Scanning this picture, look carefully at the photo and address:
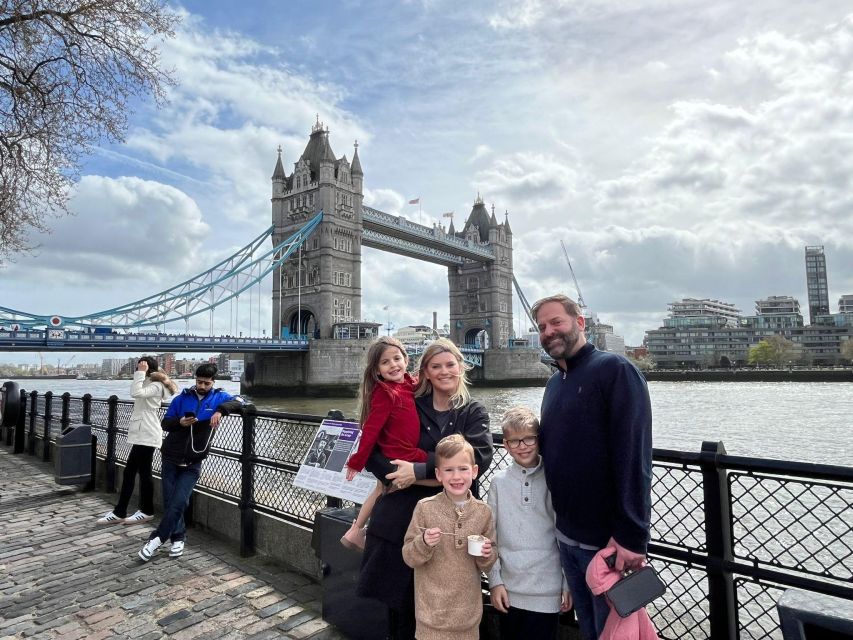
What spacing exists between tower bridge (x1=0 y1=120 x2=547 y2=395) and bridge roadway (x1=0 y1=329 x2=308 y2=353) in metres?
0.07

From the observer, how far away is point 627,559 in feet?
5.89

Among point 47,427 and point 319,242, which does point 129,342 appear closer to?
point 319,242

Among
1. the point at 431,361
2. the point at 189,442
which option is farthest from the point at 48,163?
the point at 431,361

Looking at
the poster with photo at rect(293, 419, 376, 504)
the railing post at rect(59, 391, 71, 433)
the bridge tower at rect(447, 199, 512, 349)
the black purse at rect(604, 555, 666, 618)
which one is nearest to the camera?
the black purse at rect(604, 555, 666, 618)

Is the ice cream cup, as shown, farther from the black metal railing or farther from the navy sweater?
the black metal railing

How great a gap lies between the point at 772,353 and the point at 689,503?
84.4 meters

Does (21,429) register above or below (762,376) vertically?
above

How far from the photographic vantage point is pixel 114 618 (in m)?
3.08

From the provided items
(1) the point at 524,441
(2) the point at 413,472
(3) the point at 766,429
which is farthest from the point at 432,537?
(3) the point at 766,429

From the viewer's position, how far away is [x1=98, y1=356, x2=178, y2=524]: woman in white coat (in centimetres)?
494

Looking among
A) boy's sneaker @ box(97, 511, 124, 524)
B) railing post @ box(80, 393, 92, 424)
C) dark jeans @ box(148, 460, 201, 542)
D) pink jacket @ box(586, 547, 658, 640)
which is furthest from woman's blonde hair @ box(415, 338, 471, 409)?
railing post @ box(80, 393, 92, 424)

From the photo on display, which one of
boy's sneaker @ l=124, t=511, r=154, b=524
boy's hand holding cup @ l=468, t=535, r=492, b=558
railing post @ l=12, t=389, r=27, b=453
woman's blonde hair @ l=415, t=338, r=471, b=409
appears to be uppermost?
woman's blonde hair @ l=415, t=338, r=471, b=409

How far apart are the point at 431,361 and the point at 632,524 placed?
1000 mm

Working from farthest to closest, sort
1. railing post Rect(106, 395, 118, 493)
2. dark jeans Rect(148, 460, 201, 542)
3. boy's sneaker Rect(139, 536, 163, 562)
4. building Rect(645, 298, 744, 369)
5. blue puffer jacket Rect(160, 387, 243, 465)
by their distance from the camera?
building Rect(645, 298, 744, 369), railing post Rect(106, 395, 118, 493), blue puffer jacket Rect(160, 387, 243, 465), dark jeans Rect(148, 460, 201, 542), boy's sneaker Rect(139, 536, 163, 562)
